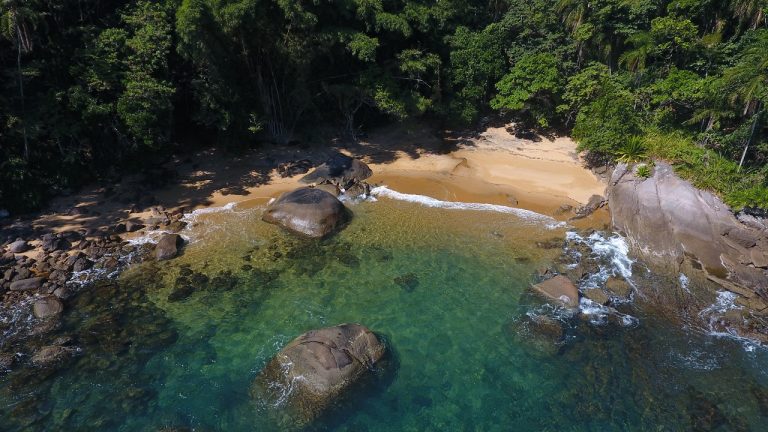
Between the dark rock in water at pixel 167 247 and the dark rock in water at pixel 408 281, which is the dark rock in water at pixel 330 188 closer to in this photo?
the dark rock in water at pixel 408 281

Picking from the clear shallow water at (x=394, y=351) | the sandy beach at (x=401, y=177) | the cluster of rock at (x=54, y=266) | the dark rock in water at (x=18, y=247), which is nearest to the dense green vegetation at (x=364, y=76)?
the sandy beach at (x=401, y=177)

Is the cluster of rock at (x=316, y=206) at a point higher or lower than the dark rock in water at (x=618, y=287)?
higher

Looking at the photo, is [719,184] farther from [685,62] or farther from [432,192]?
[432,192]

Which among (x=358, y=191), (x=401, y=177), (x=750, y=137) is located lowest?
(x=358, y=191)

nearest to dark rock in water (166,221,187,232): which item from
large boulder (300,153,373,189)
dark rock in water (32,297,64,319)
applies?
dark rock in water (32,297,64,319)

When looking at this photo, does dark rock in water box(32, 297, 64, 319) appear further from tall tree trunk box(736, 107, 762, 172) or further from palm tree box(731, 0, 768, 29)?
palm tree box(731, 0, 768, 29)

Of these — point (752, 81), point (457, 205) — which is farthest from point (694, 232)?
point (457, 205)

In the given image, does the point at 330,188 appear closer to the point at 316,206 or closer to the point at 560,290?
the point at 316,206
